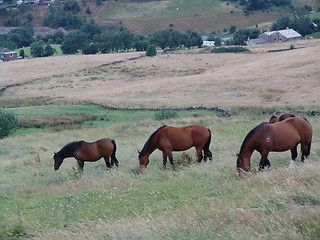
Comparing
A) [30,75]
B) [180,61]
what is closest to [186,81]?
[180,61]

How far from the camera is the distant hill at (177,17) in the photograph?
178125 mm

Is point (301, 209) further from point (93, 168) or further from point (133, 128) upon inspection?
point (133, 128)

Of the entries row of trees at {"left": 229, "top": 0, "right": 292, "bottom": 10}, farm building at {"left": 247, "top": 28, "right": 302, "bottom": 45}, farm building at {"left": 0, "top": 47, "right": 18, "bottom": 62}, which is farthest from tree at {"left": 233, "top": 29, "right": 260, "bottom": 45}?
row of trees at {"left": 229, "top": 0, "right": 292, "bottom": 10}

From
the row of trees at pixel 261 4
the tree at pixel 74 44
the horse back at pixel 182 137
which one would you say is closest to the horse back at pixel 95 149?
the horse back at pixel 182 137

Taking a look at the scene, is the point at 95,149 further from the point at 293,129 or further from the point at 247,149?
the point at 293,129

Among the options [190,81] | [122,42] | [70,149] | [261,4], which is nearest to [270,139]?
→ [70,149]

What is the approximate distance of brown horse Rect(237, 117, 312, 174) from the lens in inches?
515

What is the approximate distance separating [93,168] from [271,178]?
851 cm

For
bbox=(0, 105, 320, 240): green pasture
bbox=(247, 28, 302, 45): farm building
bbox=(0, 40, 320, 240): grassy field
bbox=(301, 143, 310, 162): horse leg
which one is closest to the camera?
bbox=(0, 105, 320, 240): green pasture

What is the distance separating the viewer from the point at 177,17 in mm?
189750

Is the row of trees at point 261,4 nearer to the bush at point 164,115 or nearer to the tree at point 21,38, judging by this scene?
the tree at point 21,38

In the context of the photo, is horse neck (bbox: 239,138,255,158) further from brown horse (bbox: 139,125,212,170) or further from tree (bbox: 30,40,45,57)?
tree (bbox: 30,40,45,57)

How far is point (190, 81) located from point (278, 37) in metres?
67.5

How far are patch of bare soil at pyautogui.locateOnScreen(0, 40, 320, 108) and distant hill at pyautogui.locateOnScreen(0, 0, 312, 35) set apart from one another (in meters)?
86.2
